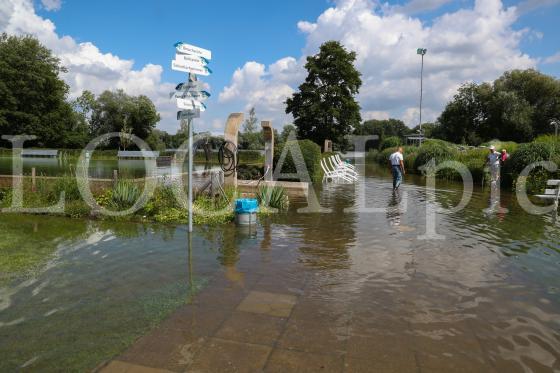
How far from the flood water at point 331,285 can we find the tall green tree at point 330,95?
33.0m

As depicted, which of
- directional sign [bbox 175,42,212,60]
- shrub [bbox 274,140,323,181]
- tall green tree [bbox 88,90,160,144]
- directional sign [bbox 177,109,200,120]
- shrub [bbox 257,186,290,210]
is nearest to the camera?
directional sign [bbox 175,42,212,60]

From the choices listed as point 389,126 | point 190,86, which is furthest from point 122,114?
point 389,126

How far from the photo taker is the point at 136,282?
15.9ft

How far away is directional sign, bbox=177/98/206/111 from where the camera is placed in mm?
6652

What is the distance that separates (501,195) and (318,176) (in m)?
7.37

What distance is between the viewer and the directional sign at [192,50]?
641 cm

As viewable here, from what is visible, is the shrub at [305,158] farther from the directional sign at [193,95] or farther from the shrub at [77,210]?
the directional sign at [193,95]

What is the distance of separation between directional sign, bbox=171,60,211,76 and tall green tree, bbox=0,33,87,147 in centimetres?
5185

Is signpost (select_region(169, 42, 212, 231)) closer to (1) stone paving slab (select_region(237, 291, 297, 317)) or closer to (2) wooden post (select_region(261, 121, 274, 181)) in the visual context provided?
(1) stone paving slab (select_region(237, 291, 297, 317))

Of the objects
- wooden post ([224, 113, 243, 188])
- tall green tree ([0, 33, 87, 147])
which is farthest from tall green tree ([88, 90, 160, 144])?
wooden post ([224, 113, 243, 188])

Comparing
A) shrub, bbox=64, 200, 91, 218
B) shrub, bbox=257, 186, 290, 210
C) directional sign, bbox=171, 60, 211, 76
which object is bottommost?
shrub, bbox=64, 200, 91, 218

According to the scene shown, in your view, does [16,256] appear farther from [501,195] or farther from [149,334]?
[501,195]

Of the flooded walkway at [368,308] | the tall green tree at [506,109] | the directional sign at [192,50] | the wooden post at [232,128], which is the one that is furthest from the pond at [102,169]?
the tall green tree at [506,109]

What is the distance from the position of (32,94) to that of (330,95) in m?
37.5
